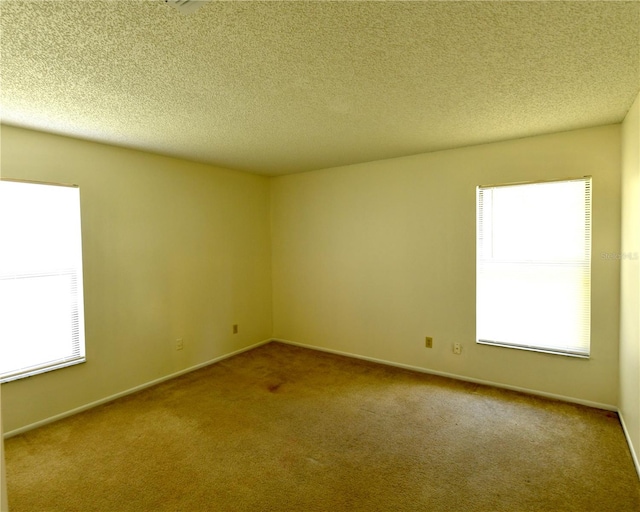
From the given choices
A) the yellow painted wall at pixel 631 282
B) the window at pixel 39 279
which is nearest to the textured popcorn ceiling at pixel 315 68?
the yellow painted wall at pixel 631 282

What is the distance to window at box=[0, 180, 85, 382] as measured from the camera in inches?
104

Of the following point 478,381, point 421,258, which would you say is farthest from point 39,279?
point 478,381

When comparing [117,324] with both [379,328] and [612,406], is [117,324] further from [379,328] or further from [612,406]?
[612,406]

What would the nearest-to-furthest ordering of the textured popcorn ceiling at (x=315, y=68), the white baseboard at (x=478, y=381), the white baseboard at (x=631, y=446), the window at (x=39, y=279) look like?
the textured popcorn ceiling at (x=315, y=68)
the white baseboard at (x=631, y=446)
the window at (x=39, y=279)
the white baseboard at (x=478, y=381)

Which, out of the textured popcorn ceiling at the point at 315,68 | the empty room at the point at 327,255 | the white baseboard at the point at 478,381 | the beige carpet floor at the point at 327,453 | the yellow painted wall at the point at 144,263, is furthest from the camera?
the white baseboard at the point at 478,381

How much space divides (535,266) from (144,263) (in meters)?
3.90

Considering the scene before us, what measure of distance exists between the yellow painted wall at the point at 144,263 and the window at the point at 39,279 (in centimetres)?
9

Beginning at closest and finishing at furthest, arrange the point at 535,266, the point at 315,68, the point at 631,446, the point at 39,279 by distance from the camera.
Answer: the point at 315,68 < the point at 631,446 < the point at 39,279 < the point at 535,266

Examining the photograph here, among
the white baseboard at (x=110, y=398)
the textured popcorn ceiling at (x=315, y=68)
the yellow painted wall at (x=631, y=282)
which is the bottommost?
the white baseboard at (x=110, y=398)

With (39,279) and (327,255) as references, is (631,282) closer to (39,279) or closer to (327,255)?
(327,255)

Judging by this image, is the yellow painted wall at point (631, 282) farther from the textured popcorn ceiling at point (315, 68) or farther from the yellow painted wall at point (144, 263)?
the yellow painted wall at point (144, 263)

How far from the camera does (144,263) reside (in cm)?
350

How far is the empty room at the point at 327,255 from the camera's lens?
1645 mm

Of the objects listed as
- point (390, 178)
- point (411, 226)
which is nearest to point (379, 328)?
point (411, 226)
